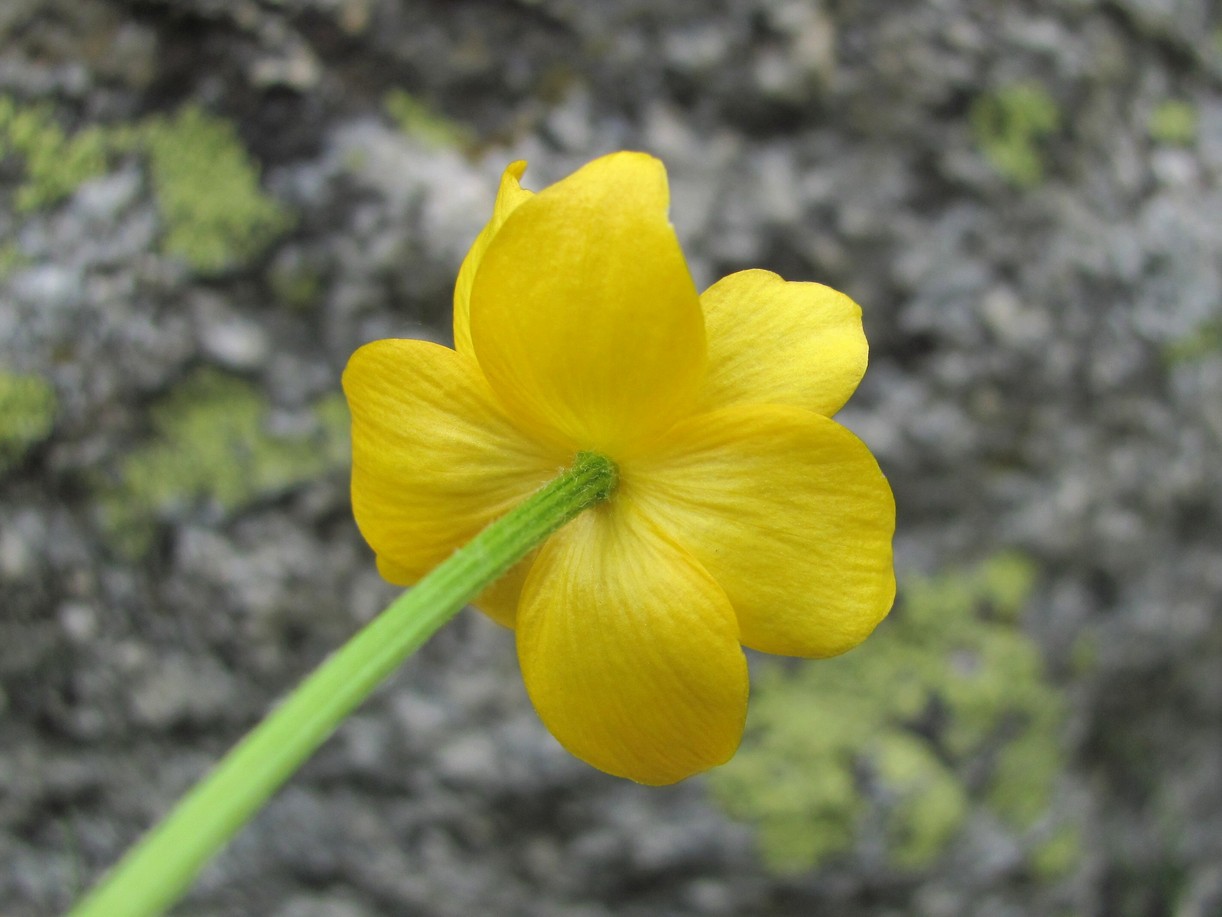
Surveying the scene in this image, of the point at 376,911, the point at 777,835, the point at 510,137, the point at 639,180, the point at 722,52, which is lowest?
the point at 376,911

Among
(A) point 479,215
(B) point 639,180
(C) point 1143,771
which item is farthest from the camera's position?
(C) point 1143,771

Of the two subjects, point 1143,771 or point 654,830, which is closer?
point 654,830

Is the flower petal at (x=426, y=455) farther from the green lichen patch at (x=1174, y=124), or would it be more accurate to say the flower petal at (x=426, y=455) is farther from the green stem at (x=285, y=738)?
the green lichen patch at (x=1174, y=124)

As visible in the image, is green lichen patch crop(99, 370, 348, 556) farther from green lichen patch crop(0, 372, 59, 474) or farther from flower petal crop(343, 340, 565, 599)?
flower petal crop(343, 340, 565, 599)

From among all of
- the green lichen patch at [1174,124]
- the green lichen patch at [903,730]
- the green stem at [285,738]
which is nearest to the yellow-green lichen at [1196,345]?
the green lichen patch at [1174,124]

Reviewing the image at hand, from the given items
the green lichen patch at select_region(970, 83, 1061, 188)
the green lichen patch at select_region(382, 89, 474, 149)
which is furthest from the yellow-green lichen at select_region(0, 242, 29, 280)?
the green lichen patch at select_region(970, 83, 1061, 188)

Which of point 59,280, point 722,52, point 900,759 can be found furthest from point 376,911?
point 722,52

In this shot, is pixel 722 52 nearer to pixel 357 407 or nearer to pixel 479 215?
pixel 479 215
